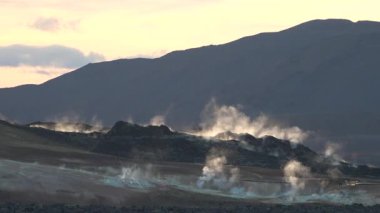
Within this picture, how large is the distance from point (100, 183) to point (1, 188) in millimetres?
8980

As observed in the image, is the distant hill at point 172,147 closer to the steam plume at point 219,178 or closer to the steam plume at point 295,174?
the steam plume at point 295,174

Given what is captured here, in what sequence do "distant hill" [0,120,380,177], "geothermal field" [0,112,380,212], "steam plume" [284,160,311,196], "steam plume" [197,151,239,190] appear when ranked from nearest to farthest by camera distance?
"geothermal field" [0,112,380,212] < "steam plume" [197,151,239,190] < "steam plume" [284,160,311,196] < "distant hill" [0,120,380,177]

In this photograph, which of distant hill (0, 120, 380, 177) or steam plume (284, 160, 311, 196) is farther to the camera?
distant hill (0, 120, 380, 177)

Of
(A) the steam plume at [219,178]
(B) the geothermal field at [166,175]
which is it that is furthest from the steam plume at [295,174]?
(A) the steam plume at [219,178]

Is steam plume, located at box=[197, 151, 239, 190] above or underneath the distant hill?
underneath

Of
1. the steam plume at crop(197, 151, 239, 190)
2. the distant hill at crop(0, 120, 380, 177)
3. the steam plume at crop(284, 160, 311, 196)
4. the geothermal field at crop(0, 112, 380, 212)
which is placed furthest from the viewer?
the distant hill at crop(0, 120, 380, 177)

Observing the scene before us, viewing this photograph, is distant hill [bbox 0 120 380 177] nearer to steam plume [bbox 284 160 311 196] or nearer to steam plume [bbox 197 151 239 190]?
steam plume [bbox 284 160 311 196]

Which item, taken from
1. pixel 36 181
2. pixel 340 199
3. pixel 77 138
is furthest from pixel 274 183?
pixel 77 138

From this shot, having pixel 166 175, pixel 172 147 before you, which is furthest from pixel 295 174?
pixel 166 175

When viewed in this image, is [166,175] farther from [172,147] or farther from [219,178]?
[172,147]

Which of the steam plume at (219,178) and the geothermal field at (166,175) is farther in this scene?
the steam plume at (219,178)

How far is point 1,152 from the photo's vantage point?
84.6m

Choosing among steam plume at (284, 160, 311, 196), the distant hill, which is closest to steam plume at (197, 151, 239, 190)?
steam plume at (284, 160, 311, 196)

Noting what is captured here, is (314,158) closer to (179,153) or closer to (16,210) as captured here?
(179,153)
